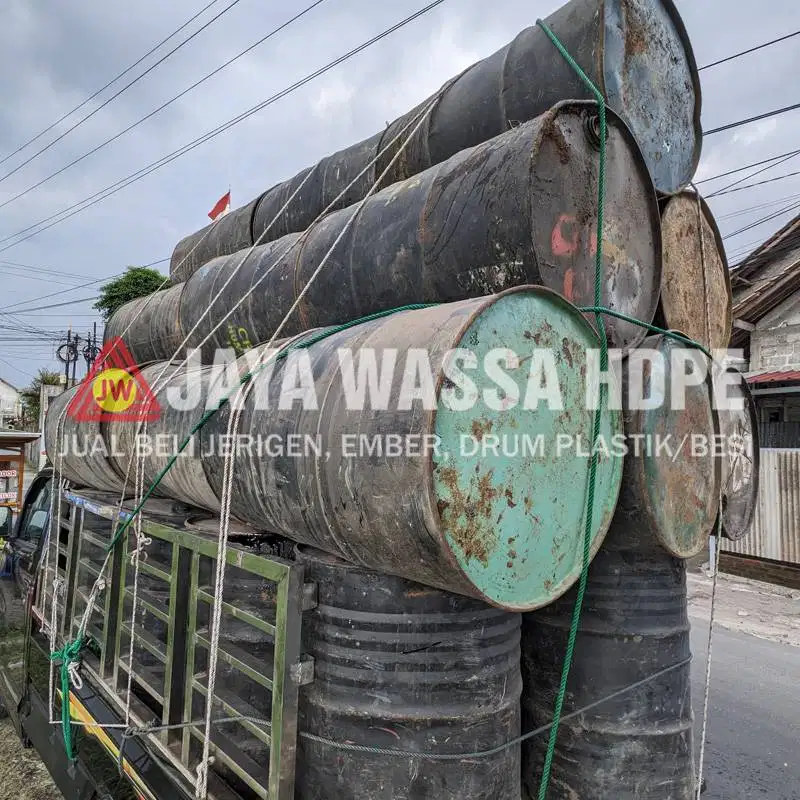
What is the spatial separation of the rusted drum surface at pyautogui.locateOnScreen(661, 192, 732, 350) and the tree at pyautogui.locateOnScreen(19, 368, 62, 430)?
31.0 metres

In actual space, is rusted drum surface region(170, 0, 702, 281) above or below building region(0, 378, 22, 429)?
below

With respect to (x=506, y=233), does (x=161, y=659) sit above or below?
below

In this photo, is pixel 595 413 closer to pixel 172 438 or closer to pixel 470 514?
pixel 470 514

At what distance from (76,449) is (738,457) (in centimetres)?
350

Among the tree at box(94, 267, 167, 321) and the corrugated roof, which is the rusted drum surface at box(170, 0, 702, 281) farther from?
the tree at box(94, 267, 167, 321)

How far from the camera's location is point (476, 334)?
1.49m

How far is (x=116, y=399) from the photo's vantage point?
3277 mm

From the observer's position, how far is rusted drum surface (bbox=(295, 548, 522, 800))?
5.62 feet

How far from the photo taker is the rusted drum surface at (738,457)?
109 inches

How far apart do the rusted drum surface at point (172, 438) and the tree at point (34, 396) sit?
29.3 metres

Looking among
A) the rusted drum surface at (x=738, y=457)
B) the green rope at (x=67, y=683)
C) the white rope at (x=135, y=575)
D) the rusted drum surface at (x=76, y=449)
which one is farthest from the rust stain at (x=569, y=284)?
the rusted drum surface at (x=76, y=449)

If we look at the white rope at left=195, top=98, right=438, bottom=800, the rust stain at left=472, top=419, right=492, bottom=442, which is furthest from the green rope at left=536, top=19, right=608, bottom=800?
the white rope at left=195, top=98, right=438, bottom=800

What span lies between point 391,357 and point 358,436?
0.70ft

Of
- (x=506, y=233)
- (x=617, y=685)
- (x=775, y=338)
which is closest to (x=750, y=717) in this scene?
(x=617, y=685)
